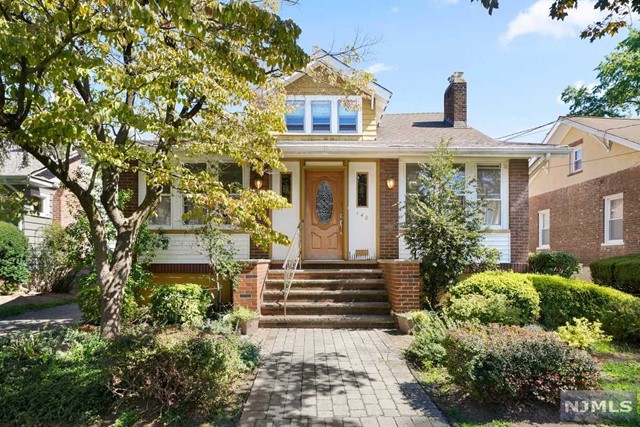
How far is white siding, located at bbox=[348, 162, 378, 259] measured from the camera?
10.3 metres

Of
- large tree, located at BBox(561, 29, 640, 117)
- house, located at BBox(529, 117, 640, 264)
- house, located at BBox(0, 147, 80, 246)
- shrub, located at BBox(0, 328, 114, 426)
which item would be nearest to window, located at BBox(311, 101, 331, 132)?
house, located at BBox(529, 117, 640, 264)

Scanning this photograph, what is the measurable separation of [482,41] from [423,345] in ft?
22.5

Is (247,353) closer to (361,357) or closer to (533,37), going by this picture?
(361,357)

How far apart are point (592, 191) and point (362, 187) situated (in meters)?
10.5

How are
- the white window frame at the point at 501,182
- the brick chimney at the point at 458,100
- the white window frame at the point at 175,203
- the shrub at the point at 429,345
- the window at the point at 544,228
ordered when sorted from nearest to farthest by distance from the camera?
the shrub at the point at 429,345 → the white window frame at the point at 175,203 → the white window frame at the point at 501,182 → the brick chimney at the point at 458,100 → the window at the point at 544,228

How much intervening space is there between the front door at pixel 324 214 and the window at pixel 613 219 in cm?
1046

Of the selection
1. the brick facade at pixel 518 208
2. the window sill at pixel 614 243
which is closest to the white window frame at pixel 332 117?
the brick facade at pixel 518 208

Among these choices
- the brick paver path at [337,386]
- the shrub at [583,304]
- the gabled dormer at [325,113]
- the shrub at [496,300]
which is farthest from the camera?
the gabled dormer at [325,113]

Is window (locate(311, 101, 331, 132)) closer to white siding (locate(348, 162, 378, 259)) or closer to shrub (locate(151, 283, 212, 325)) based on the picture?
white siding (locate(348, 162, 378, 259))

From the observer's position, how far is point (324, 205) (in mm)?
10602

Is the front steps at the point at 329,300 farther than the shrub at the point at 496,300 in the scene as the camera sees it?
Yes

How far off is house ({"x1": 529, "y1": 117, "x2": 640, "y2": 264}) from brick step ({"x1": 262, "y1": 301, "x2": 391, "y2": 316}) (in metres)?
6.26

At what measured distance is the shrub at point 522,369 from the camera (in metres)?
4.12

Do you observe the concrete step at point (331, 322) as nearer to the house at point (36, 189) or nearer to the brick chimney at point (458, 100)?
the brick chimney at point (458, 100)
